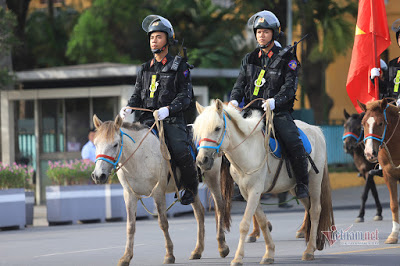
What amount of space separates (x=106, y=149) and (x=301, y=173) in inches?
102

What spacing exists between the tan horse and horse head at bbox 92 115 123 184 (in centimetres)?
382

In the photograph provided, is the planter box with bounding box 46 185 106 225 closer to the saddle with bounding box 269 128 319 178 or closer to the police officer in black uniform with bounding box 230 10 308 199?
the police officer in black uniform with bounding box 230 10 308 199

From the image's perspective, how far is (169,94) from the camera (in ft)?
37.2

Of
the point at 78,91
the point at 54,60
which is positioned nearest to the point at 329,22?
the point at 78,91

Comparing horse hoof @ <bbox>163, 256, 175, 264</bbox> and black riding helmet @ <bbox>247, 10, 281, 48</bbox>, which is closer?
horse hoof @ <bbox>163, 256, 175, 264</bbox>

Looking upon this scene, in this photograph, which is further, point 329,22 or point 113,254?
point 329,22

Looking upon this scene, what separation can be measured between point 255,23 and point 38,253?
5.00 meters

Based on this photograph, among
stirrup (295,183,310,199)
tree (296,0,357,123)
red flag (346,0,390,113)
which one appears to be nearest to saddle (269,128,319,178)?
stirrup (295,183,310,199)

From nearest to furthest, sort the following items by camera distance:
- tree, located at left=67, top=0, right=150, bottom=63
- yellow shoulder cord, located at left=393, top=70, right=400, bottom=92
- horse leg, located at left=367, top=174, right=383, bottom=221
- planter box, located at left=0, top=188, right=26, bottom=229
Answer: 1. yellow shoulder cord, located at left=393, top=70, right=400, bottom=92
2. horse leg, located at left=367, top=174, right=383, bottom=221
3. planter box, located at left=0, top=188, right=26, bottom=229
4. tree, located at left=67, top=0, right=150, bottom=63

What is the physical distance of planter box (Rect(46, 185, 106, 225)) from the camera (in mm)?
18203

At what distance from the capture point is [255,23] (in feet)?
36.8

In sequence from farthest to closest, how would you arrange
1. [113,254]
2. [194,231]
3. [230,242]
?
1. [194,231]
2. [230,242]
3. [113,254]

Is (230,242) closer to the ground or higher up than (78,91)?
closer to the ground

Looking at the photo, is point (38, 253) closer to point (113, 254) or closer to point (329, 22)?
point (113, 254)
